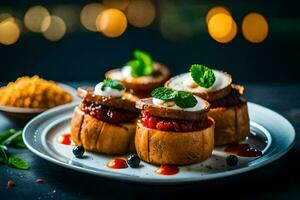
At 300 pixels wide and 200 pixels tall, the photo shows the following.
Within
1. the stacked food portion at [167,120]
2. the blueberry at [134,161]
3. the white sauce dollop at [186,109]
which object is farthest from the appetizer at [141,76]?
the blueberry at [134,161]

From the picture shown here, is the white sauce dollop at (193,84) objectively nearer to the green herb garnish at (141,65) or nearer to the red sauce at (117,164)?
the red sauce at (117,164)

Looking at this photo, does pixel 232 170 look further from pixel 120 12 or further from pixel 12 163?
Result: pixel 120 12

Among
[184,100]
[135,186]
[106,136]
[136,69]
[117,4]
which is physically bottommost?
[135,186]

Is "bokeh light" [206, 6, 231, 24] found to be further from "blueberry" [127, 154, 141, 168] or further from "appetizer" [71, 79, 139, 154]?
"blueberry" [127, 154, 141, 168]

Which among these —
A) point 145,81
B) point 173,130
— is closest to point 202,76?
point 173,130

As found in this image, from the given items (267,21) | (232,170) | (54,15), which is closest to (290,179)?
(232,170)

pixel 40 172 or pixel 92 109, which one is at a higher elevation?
pixel 92 109

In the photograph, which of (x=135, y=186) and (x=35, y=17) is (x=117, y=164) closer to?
(x=135, y=186)
